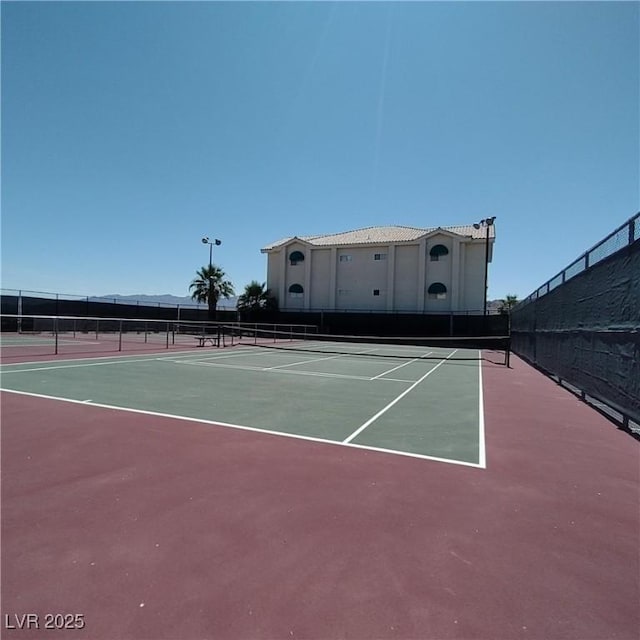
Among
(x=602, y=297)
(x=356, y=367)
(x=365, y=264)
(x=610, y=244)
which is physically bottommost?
(x=356, y=367)

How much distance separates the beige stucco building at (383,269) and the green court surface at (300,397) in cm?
2334

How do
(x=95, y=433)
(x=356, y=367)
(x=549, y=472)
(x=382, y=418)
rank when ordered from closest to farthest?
(x=549, y=472)
(x=95, y=433)
(x=382, y=418)
(x=356, y=367)

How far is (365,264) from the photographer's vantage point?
129 ft

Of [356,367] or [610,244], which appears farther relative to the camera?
[356,367]

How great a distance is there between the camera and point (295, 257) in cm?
4219

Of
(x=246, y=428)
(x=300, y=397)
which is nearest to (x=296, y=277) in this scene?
(x=300, y=397)

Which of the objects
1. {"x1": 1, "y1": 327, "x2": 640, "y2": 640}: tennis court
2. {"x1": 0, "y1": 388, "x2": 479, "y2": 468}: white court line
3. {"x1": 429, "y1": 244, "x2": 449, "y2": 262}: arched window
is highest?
{"x1": 429, "y1": 244, "x2": 449, "y2": 262}: arched window

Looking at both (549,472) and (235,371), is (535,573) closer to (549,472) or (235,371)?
(549,472)

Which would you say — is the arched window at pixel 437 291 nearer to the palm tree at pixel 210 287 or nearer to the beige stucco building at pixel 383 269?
the beige stucco building at pixel 383 269

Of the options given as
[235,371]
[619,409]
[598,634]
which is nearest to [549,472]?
[598,634]

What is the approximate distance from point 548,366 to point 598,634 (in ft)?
41.8

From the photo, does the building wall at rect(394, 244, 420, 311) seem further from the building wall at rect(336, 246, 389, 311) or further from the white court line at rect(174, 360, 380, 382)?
the white court line at rect(174, 360, 380, 382)

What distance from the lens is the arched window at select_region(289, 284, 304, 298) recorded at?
136ft

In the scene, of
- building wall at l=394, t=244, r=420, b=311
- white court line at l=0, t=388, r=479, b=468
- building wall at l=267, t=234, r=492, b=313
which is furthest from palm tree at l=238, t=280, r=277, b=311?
white court line at l=0, t=388, r=479, b=468
